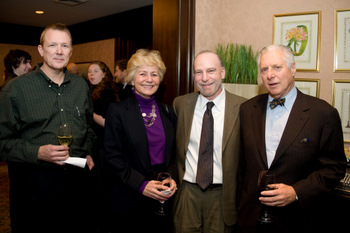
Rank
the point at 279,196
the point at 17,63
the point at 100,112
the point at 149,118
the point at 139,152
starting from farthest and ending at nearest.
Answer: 1. the point at 17,63
2. the point at 100,112
3. the point at 149,118
4. the point at 139,152
5. the point at 279,196

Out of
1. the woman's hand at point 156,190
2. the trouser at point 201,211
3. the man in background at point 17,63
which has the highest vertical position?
the man in background at point 17,63

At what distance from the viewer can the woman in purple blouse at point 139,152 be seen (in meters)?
1.95

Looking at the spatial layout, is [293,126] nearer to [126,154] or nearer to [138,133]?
[138,133]

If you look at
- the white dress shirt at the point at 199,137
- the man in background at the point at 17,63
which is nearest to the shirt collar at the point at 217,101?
the white dress shirt at the point at 199,137

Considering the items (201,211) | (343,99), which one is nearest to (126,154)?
(201,211)

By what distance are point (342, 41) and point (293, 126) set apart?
158 cm

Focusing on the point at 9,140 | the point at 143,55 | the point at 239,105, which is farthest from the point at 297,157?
the point at 9,140

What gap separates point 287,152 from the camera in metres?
1.73

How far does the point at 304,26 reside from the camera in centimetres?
294

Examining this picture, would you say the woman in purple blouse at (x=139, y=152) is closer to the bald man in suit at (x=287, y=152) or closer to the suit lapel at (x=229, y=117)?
the suit lapel at (x=229, y=117)

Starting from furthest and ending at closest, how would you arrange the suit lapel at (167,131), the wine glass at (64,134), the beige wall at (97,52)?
the beige wall at (97,52) < the suit lapel at (167,131) < the wine glass at (64,134)

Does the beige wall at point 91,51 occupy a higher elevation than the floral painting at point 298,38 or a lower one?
higher

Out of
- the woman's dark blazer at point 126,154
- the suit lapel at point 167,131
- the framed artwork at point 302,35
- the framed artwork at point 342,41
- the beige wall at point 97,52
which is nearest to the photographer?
the woman's dark blazer at point 126,154

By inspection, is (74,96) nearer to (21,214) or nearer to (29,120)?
(29,120)
